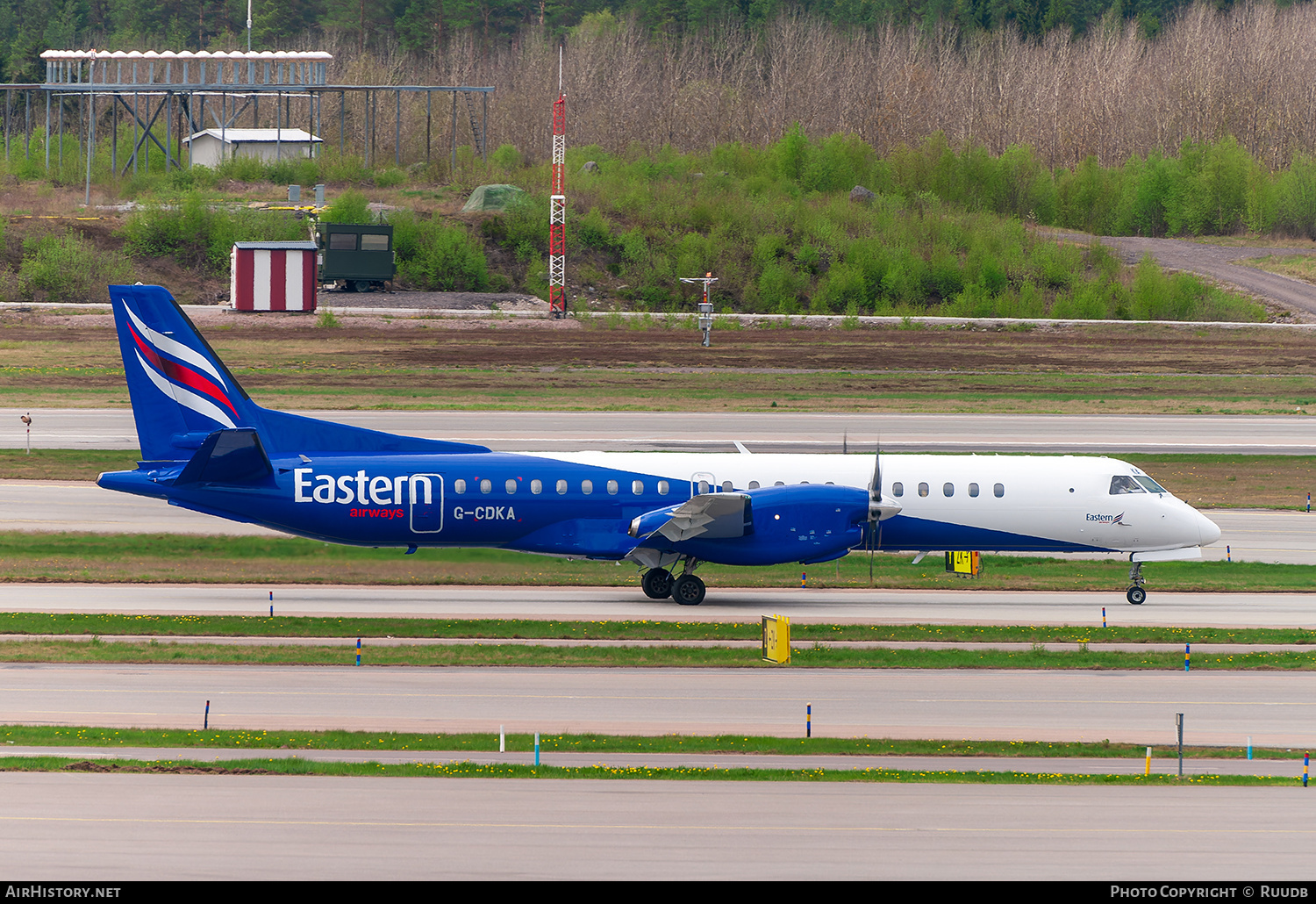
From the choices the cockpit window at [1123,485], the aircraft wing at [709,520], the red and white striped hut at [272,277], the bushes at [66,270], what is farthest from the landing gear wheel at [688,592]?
the bushes at [66,270]

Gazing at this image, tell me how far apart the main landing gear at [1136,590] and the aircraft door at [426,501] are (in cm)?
1500

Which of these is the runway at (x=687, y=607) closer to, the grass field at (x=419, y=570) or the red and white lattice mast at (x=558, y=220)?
the grass field at (x=419, y=570)

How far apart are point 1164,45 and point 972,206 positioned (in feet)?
114

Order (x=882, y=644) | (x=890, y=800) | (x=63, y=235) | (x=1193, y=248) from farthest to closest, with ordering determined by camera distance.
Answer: (x=1193, y=248), (x=63, y=235), (x=882, y=644), (x=890, y=800)

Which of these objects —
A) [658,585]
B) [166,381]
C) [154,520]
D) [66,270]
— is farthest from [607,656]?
[66,270]

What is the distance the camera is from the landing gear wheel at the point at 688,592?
29172 mm

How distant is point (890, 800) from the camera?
16484mm

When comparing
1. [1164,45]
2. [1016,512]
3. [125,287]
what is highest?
[1164,45]

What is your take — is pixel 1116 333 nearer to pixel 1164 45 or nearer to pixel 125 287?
pixel 1164 45

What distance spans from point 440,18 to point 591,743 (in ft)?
460

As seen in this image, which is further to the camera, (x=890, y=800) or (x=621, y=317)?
(x=621, y=317)

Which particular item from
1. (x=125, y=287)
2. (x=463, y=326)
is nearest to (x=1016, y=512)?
(x=125, y=287)

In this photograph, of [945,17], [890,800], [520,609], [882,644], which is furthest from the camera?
[945,17]

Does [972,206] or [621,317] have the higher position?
[972,206]
